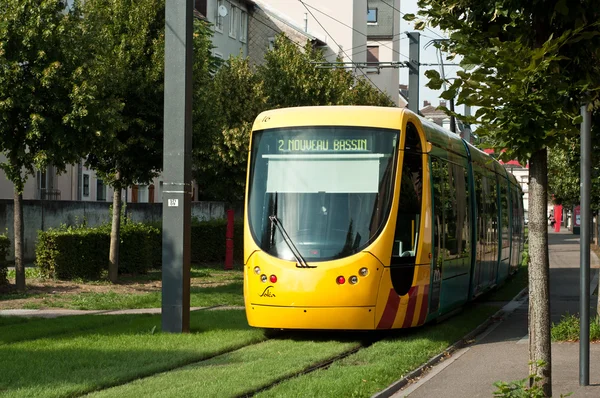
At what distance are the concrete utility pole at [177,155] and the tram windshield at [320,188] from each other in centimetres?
94

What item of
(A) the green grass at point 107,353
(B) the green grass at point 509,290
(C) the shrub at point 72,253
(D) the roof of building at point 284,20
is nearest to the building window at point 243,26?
(D) the roof of building at point 284,20

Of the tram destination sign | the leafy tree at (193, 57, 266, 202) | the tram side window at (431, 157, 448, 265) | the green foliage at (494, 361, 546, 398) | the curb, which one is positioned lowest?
the curb

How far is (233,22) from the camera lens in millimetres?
61531

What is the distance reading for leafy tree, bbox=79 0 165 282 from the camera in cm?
2342

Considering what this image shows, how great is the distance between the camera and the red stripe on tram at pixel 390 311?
45.6 ft

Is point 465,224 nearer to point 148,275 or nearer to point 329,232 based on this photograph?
point 329,232

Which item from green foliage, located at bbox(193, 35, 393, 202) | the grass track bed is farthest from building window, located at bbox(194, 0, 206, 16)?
the grass track bed

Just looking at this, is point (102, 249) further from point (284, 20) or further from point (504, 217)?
point (284, 20)

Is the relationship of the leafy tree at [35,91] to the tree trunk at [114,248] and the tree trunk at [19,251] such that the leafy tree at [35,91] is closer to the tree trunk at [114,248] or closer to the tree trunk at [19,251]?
the tree trunk at [19,251]

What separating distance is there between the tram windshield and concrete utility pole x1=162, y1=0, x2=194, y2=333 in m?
0.94

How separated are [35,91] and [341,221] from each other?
820cm

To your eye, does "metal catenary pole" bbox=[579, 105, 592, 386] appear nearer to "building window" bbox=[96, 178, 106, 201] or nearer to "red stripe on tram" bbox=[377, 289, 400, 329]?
"red stripe on tram" bbox=[377, 289, 400, 329]

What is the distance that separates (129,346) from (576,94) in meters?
6.21

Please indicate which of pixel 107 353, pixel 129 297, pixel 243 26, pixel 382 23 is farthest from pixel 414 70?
pixel 382 23
